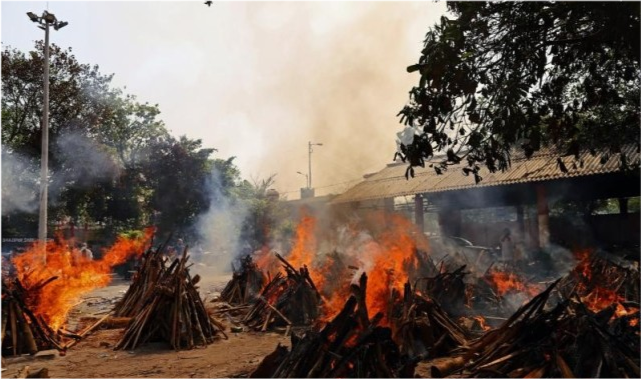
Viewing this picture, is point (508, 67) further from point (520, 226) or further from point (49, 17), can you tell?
point (520, 226)

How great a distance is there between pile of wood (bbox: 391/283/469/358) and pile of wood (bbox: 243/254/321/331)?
345cm

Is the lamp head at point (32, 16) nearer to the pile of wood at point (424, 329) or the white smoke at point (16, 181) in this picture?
the white smoke at point (16, 181)

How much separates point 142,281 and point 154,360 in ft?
12.6

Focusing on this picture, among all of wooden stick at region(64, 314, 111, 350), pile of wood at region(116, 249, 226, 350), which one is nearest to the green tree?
wooden stick at region(64, 314, 111, 350)

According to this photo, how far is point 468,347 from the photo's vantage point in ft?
→ 23.2

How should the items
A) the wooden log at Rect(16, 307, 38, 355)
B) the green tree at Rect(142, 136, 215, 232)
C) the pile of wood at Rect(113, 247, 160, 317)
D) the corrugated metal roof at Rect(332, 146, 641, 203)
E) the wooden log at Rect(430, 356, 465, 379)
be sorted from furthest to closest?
the green tree at Rect(142, 136, 215, 232) < the corrugated metal roof at Rect(332, 146, 641, 203) < the pile of wood at Rect(113, 247, 160, 317) < the wooden log at Rect(16, 307, 38, 355) < the wooden log at Rect(430, 356, 465, 379)

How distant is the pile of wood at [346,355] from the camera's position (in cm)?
513

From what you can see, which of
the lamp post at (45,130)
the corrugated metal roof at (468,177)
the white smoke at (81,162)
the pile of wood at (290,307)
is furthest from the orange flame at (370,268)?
the white smoke at (81,162)

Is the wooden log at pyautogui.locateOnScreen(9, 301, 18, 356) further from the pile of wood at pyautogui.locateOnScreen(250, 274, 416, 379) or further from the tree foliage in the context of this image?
the tree foliage

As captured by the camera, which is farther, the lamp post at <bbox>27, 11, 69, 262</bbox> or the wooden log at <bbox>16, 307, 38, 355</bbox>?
the lamp post at <bbox>27, 11, 69, 262</bbox>

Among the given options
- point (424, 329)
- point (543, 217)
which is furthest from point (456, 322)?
point (543, 217)

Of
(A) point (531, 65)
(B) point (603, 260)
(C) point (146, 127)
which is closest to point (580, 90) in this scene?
(A) point (531, 65)

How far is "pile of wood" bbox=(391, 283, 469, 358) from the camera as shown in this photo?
764 centimetres

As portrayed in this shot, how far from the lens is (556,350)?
200 inches
